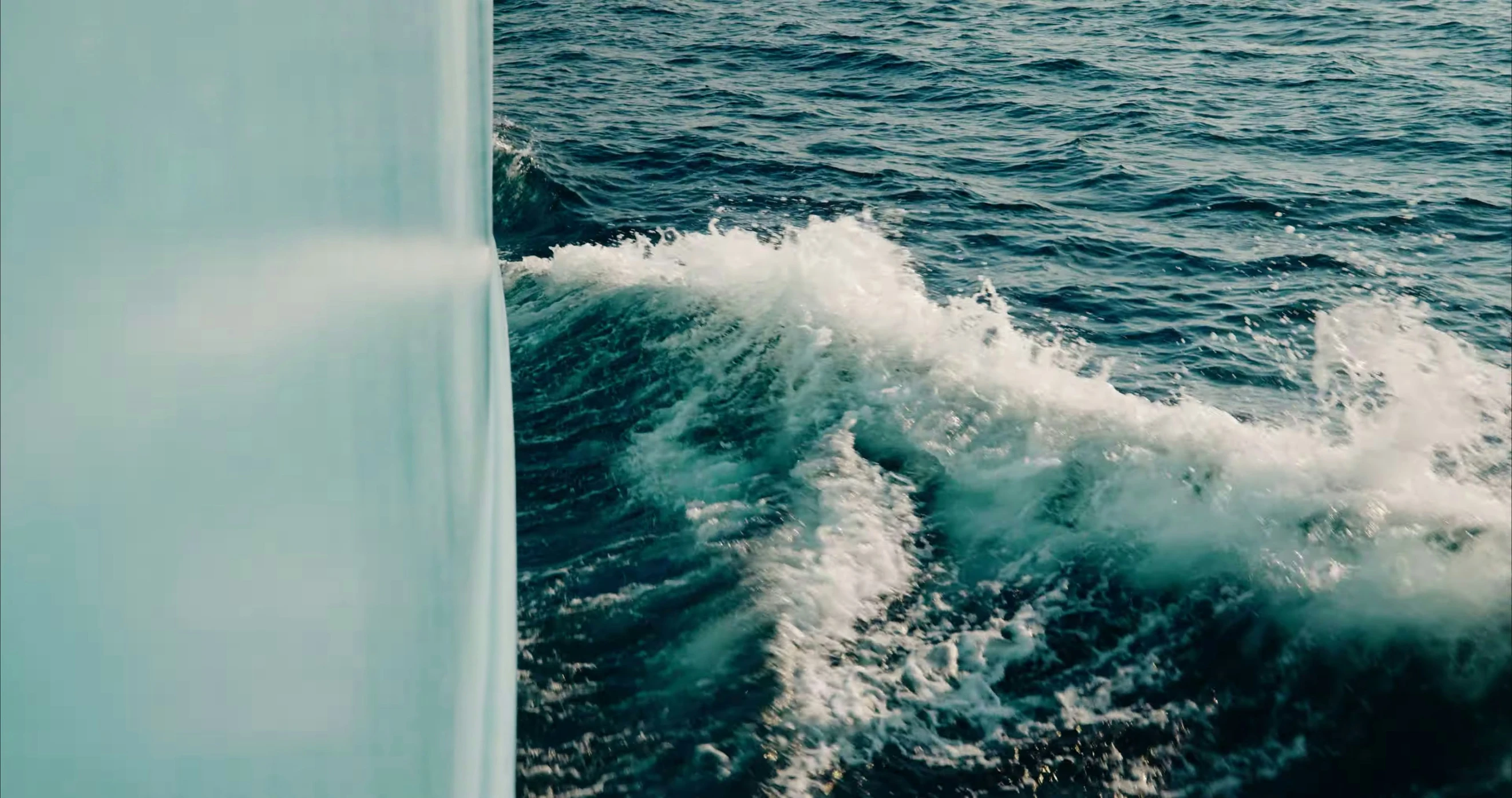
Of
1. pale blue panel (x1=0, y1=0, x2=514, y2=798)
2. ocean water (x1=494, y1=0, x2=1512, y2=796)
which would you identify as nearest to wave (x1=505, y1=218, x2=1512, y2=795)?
ocean water (x1=494, y1=0, x2=1512, y2=796)

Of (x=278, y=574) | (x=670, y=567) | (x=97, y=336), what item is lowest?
(x=670, y=567)

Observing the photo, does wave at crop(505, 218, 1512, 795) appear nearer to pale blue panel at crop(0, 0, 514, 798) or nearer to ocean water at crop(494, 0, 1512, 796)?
ocean water at crop(494, 0, 1512, 796)

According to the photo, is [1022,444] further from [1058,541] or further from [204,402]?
[204,402]

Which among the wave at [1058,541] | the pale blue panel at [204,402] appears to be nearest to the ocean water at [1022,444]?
the wave at [1058,541]

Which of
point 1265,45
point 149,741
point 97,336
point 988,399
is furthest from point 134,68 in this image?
point 1265,45

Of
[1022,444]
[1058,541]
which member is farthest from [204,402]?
[1022,444]

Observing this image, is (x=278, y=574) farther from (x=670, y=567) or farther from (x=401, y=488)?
(x=670, y=567)

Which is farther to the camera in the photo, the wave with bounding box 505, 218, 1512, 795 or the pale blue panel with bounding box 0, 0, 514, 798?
the wave with bounding box 505, 218, 1512, 795
